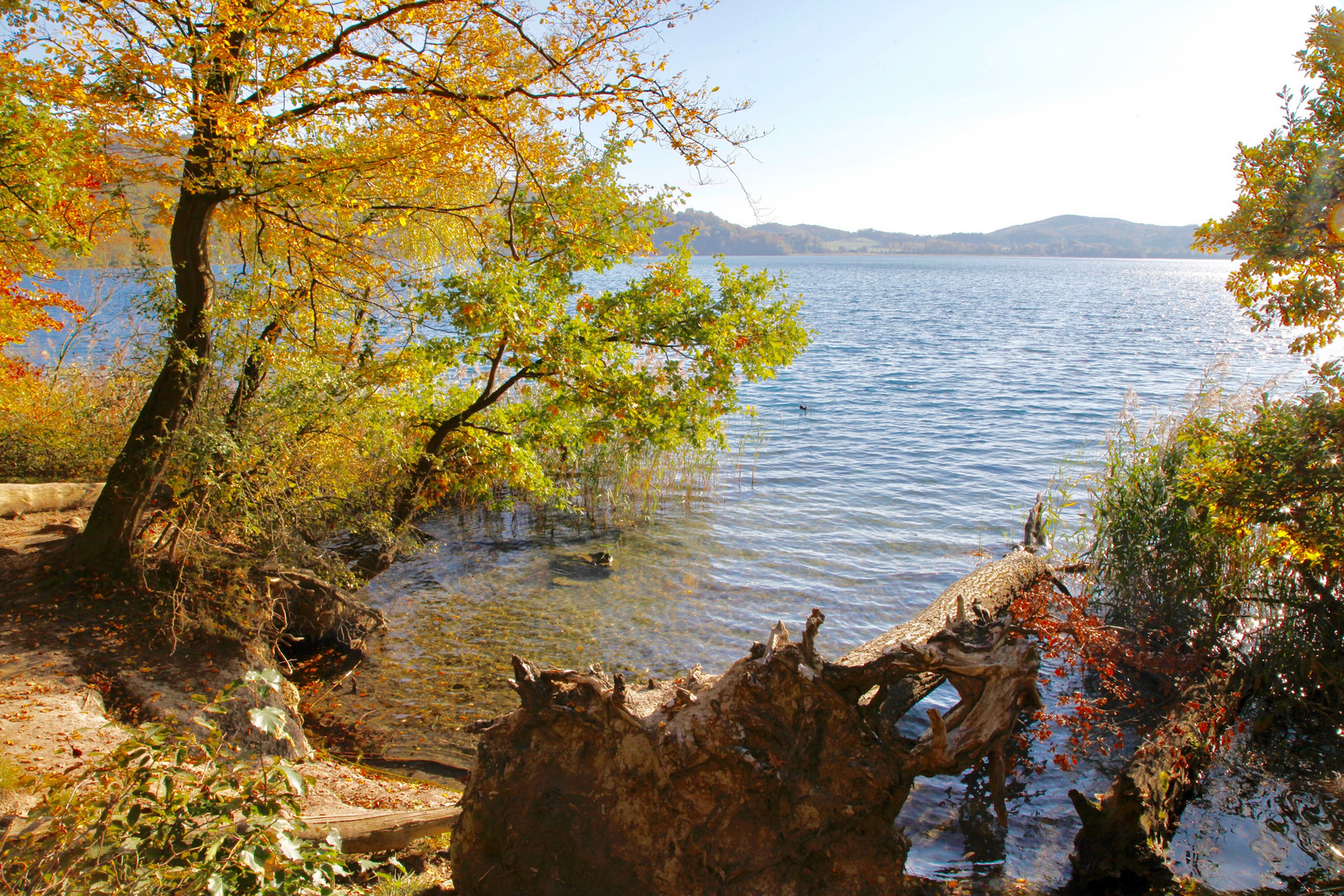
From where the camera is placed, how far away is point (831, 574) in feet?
38.1

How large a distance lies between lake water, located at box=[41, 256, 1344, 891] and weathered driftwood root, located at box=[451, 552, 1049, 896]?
1.80m

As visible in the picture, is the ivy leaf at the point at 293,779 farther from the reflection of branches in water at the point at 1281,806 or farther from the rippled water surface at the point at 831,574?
the reflection of branches in water at the point at 1281,806

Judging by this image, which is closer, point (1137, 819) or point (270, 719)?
point (270, 719)

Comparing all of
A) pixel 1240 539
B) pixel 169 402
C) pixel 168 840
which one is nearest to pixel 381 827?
pixel 168 840

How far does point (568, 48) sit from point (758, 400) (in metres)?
19.6

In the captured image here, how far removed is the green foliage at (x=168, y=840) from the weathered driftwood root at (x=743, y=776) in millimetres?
1504

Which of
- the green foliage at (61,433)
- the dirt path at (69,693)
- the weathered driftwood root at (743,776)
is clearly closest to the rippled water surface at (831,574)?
the dirt path at (69,693)

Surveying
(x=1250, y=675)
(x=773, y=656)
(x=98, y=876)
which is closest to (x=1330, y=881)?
(x=1250, y=675)

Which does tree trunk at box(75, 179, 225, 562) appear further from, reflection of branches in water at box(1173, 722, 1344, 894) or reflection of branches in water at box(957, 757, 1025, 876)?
reflection of branches in water at box(1173, 722, 1344, 894)

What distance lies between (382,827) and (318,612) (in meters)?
4.26

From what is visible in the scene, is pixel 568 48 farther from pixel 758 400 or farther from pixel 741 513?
pixel 758 400

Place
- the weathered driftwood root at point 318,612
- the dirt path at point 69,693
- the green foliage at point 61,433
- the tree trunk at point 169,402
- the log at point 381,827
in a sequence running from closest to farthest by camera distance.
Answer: the log at point 381,827, the dirt path at point 69,693, the tree trunk at point 169,402, the weathered driftwood root at point 318,612, the green foliage at point 61,433

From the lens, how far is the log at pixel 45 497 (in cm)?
921

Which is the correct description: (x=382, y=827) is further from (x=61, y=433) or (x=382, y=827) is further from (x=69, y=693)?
(x=61, y=433)
